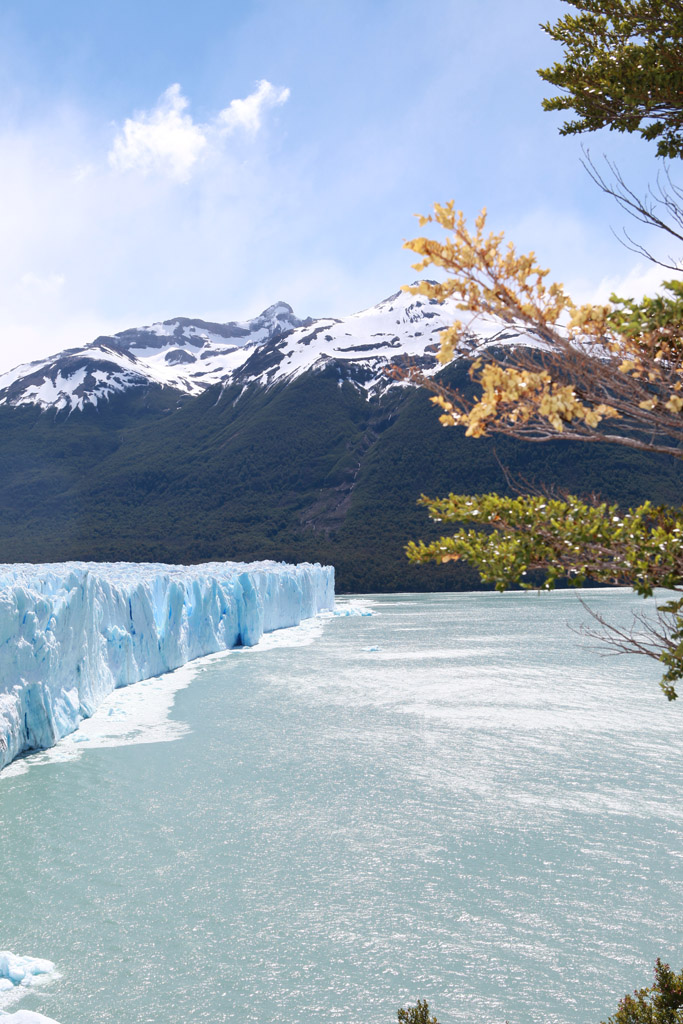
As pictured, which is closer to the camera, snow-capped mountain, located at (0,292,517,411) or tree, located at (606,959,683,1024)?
tree, located at (606,959,683,1024)

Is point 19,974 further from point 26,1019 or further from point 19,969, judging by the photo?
point 26,1019

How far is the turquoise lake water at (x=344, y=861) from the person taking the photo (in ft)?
17.3

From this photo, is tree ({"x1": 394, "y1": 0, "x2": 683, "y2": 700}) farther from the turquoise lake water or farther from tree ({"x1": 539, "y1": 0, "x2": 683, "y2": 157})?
the turquoise lake water

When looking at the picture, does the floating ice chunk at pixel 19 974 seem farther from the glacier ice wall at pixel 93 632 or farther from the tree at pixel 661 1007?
the glacier ice wall at pixel 93 632

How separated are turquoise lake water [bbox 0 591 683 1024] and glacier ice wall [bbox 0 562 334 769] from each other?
2.25 ft

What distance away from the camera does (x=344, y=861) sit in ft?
24.3

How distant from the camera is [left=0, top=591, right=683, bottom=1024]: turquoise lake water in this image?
17.3ft

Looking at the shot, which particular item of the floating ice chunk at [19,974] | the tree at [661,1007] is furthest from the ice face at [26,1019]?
the tree at [661,1007]

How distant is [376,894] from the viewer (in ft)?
22.0

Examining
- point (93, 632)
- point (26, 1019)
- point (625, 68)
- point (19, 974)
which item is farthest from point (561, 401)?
point (93, 632)

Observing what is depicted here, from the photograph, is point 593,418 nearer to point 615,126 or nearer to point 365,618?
point 615,126

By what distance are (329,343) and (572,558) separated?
371 feet

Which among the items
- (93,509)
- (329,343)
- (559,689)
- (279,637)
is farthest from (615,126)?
(329,343)

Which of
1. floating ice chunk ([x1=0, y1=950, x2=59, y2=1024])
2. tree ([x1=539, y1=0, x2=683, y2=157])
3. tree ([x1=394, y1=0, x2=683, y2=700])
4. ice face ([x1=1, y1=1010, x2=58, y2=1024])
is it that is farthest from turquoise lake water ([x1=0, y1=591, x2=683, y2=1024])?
tree ([x1=539, y1=0, x2=683, y2=157])
